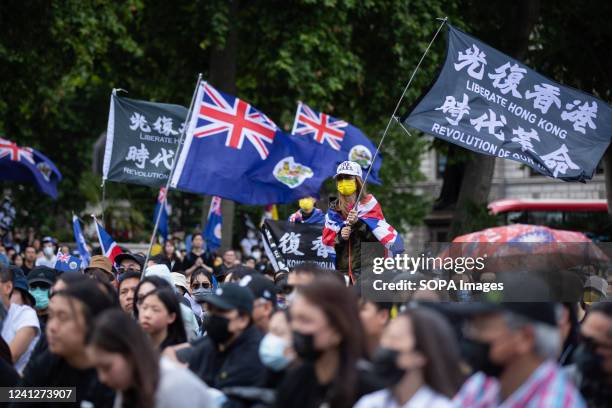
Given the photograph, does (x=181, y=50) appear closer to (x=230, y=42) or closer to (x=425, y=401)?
(x=230, y=42)

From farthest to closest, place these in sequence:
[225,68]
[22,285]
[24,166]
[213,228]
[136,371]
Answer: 1. [225,68]
2. [24,166]
3. [213,228]
4. [22,285]
5. [136,371]

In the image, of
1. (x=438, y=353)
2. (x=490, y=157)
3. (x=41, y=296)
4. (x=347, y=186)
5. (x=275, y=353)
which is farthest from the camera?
(x=490, y=157)

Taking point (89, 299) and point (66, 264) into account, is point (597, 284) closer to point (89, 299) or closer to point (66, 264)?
point (89, 299)

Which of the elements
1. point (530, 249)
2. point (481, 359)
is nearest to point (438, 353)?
point (481, 359)

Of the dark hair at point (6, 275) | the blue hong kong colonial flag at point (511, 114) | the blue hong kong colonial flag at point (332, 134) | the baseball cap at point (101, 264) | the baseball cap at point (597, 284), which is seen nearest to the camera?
the dark hair at point (6, 275)

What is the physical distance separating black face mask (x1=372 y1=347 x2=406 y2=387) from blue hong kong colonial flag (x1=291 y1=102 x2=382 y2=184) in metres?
11.0

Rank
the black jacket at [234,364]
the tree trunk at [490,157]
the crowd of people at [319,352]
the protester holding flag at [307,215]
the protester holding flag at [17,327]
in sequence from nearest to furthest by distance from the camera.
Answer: the crowd of people at [319,352] < the black jacket at [234,364] < the protester holding flag at [17,327] < the protester holding flag at [307,215] < the tree trunk at [490,157]

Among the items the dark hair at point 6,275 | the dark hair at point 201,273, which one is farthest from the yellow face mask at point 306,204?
the dark hair at point 6,275

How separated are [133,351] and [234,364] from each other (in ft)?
4.27

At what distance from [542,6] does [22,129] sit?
1263cm

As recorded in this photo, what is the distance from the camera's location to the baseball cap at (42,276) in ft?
31.9

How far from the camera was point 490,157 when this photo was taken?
23.8 m

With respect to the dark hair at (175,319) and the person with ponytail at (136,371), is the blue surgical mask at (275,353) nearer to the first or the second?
the person with ponytail at (136,371)

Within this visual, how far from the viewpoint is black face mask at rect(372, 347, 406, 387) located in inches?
190
